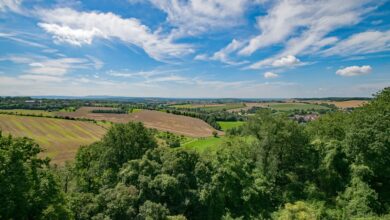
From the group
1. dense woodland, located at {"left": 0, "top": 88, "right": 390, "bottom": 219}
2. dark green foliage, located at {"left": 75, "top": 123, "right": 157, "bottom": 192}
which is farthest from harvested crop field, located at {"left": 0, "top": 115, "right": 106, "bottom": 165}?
dense woodland, located at {"left": 0, "top": 88, "right": 390, "bottom": 219}

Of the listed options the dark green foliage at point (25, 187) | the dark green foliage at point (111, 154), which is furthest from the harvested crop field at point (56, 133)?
the dark green foliage at point (25, 187)

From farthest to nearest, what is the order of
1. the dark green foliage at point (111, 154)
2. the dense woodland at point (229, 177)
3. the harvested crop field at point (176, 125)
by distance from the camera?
1. the harvested crop field at point (176, 125)
2. the dark green foliage at point (111, 154)
3. the dense woodland at point (229, 177)

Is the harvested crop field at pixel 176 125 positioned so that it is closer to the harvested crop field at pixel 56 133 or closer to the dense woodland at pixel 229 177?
the harvested crop field at pixel 56 133

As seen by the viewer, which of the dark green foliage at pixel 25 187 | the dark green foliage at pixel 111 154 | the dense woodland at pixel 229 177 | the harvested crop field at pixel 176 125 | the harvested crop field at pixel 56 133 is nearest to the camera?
the dark green foliage at pixel 25 187

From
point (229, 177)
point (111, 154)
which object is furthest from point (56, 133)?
point (229, 177)

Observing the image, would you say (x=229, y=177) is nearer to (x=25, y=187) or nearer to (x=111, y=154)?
(x=111, y=154)

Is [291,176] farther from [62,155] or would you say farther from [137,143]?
[62,155]

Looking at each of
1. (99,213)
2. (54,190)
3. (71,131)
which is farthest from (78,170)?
(71,131)

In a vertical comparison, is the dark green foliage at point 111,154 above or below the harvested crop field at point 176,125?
above
